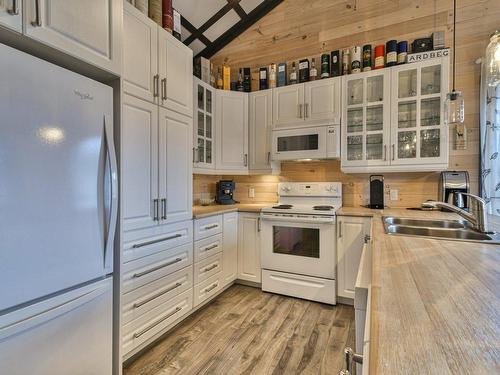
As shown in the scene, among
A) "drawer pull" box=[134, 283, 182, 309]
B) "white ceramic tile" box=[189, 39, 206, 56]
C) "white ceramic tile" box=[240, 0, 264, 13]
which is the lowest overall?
"drawer pull" box=[134, 283, 182, 309]

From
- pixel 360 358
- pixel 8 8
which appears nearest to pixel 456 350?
pixel 360 358

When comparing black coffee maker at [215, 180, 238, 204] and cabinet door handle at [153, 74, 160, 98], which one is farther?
black coffee maker at [215, 180, 238, 204]

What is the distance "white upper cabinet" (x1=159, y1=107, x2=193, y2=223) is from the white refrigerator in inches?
23.9

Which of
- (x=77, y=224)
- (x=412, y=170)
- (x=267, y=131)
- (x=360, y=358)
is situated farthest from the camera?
(x=267, y=131)

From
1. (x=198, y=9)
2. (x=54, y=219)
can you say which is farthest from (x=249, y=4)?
(x=54, y=219)

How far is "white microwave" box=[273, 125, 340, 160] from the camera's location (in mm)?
2610

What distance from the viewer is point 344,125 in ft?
8.64

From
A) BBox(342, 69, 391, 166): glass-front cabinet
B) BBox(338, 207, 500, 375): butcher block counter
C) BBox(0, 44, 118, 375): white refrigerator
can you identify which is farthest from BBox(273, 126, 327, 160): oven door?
BBox(0, 44, 118, 375): white refrigerator

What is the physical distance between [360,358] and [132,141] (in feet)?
5.27

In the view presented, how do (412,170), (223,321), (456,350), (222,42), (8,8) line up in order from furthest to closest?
1. (222,42)
2. (412,170)
3. (223,321)
4. (8,8)
5. (456,350)

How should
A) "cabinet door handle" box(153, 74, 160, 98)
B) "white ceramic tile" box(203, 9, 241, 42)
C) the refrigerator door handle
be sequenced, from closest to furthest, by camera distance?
the refrigerator door handle
"cabinet door handle" box(153, 74, 160, 98)
"white ceramic tile" box(203, 9, 241, 42)

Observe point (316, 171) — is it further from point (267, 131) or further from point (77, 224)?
point (77, 224)

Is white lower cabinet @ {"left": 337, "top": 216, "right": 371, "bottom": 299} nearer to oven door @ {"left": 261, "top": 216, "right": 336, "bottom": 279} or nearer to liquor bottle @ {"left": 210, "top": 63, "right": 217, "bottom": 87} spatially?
oven door @ {"left": 261, "top": 216, "right": 336, "bottom": 279}

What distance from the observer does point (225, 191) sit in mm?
3238
